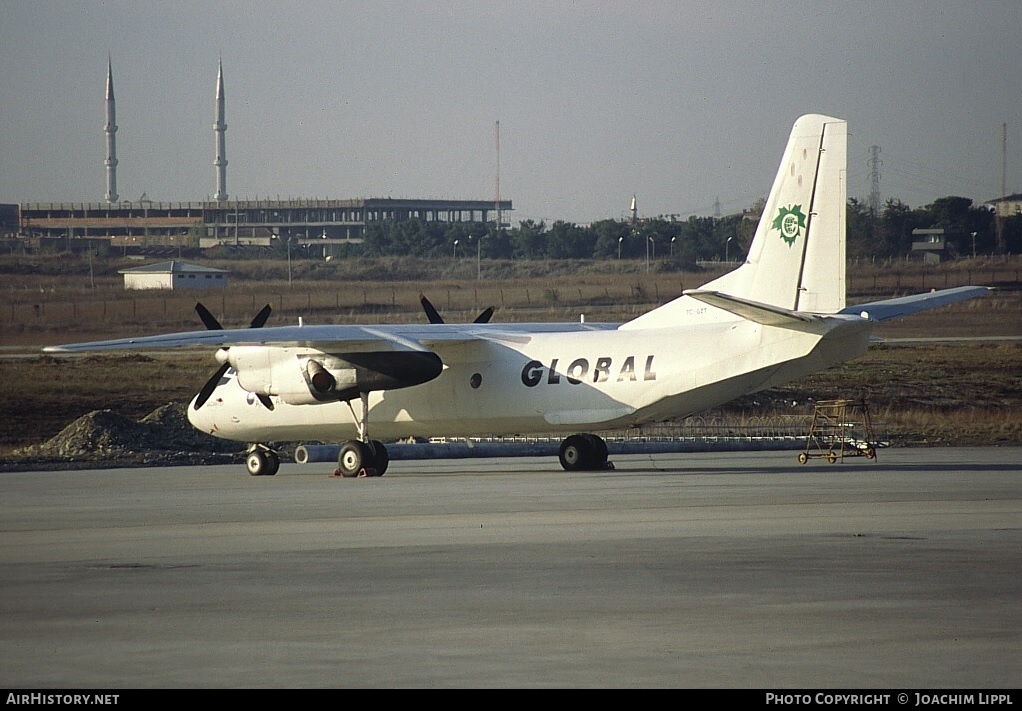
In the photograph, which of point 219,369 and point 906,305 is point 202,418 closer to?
point 219,369

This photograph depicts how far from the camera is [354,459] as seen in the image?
95.6 feet

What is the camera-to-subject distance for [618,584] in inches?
518

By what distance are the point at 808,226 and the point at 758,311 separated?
2.25 m

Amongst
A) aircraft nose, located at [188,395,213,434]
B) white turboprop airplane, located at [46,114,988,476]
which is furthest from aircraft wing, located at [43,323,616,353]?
aircraft nose, located at [188,395,213,434]

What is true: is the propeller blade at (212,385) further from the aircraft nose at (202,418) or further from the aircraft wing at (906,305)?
the aircraft wing at (906,305)

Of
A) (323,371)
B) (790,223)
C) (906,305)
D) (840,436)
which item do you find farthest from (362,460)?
(840,436)

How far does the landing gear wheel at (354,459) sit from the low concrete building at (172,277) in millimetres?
50821

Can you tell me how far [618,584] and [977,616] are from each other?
11.3 feet

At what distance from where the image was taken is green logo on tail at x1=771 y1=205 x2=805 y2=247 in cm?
2594

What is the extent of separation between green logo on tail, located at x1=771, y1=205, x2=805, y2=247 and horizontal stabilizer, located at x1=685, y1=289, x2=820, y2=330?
4.80ft

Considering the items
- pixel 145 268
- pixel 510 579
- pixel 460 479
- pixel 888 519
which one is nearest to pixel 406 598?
pixel 510 579

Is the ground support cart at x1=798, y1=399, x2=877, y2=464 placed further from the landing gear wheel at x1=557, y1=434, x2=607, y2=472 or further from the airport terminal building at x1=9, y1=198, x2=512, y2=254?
the airport terminal building at x1=9, y1=198, x2=512, y2=254

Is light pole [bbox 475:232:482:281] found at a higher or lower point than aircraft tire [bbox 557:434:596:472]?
higher

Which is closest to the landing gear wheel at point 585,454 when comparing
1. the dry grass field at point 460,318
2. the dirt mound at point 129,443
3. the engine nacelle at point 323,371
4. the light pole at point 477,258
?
the engine nacelle at point 323,371
